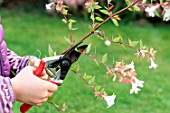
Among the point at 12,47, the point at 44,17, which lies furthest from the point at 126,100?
the point at 44,17

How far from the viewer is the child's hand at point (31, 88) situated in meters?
1.51

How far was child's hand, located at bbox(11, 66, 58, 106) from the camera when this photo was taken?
1511 mm

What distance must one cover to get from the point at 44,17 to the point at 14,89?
6575 millimetres

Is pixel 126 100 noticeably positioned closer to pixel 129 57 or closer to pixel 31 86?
pixel 129 57

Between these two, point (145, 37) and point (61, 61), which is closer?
point (61, 61)

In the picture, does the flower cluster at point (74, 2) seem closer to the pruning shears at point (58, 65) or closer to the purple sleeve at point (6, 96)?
the pruning shears at point (58, 65)

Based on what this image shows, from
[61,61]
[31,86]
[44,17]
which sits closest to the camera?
[31,86]

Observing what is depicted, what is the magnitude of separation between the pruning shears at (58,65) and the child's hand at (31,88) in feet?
0.11

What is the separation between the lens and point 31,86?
151 cm

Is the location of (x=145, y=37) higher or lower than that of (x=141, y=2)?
lower

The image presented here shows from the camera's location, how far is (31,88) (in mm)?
1513

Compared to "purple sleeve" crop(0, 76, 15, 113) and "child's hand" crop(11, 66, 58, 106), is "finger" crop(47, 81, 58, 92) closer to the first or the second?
"child's hand" crop(11, 66, 58, 106)

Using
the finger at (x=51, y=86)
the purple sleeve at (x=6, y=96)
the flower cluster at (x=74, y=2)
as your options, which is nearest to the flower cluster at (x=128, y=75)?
the finger at (x=51, y=86)

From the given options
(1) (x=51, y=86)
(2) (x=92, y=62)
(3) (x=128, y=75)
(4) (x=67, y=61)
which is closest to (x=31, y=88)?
(1) (x=51, y=86)
